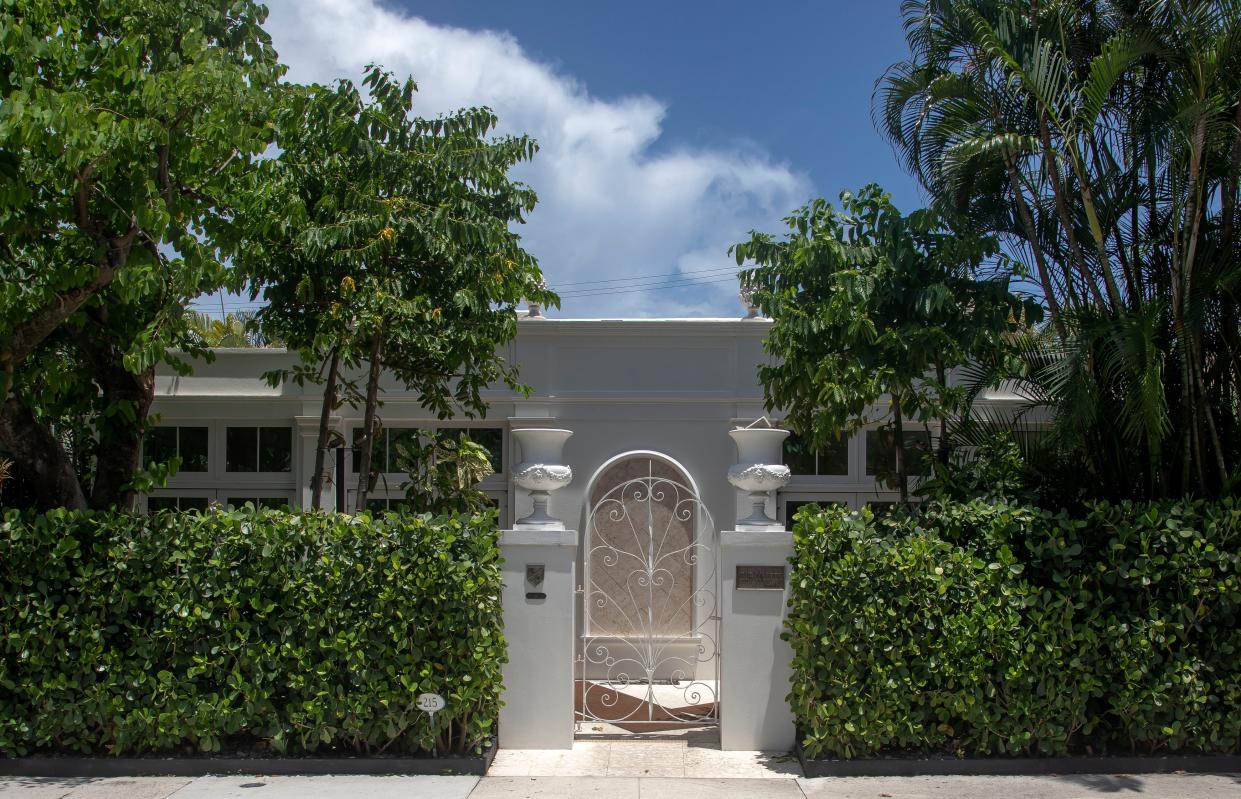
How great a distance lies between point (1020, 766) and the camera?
7.07 metres

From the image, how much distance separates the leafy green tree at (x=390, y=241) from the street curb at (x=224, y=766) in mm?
2842

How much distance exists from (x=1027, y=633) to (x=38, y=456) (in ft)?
23.9

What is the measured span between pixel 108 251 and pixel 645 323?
5.70 metres

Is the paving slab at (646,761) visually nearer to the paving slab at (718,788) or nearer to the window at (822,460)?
the paving slab at (718,788)

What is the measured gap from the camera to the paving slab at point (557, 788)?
6.70 m

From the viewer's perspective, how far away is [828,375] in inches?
318

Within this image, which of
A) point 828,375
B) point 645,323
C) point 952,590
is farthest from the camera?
point 645,323

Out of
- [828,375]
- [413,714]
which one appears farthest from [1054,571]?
[413,714]

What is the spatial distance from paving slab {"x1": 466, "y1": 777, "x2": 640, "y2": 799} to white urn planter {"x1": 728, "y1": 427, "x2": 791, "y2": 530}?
2.05m

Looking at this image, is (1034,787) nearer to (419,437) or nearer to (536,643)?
(536,643)

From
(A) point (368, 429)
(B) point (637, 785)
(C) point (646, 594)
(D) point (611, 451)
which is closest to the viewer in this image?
(B) point (637, 785)

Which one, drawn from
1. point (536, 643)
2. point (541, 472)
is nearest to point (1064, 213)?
point (541, 472)

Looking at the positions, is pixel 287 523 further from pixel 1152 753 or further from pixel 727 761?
pixel 1152 753

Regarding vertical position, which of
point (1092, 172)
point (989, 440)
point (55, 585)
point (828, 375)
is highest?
point (1092, 172)
